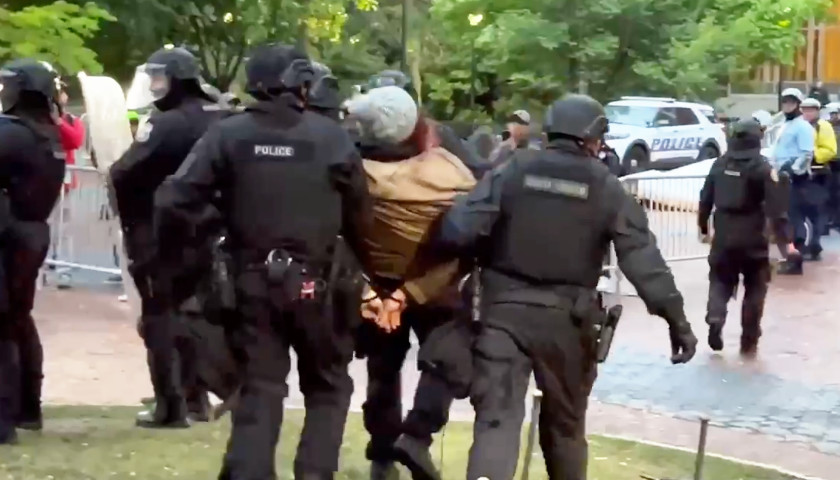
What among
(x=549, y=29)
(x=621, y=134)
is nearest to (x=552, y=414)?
(x=621, y=134)

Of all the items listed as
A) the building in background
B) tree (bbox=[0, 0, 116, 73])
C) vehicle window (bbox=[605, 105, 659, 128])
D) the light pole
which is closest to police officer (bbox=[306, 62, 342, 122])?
tree (bbox=[0, 0, 116, 73])

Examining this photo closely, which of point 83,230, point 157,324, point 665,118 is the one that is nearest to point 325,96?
point 157,324

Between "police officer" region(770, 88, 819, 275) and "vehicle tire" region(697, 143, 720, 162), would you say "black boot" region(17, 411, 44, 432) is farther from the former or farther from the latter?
"vehicle tire" region(697, 143, 720, 162)

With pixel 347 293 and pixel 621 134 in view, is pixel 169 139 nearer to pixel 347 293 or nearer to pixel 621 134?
pixel 347 293

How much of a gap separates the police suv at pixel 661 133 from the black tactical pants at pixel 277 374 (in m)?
24.9

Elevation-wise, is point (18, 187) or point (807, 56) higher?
point (18, 187)

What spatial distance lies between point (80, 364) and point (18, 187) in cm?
352

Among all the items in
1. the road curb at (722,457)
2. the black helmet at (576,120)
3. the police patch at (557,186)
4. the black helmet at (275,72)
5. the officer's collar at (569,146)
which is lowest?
the road curb at (722,457)

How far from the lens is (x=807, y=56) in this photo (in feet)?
186

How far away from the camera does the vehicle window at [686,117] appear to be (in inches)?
1330

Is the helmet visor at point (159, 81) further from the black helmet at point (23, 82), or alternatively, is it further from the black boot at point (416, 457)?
the black boot at point (416, 457)

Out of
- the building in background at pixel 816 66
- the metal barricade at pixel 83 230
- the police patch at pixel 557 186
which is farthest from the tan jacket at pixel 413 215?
the building in background at pixel 816 66

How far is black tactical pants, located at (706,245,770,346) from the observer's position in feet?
39.1

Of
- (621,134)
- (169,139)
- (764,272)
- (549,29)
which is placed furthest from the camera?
(549,29)
